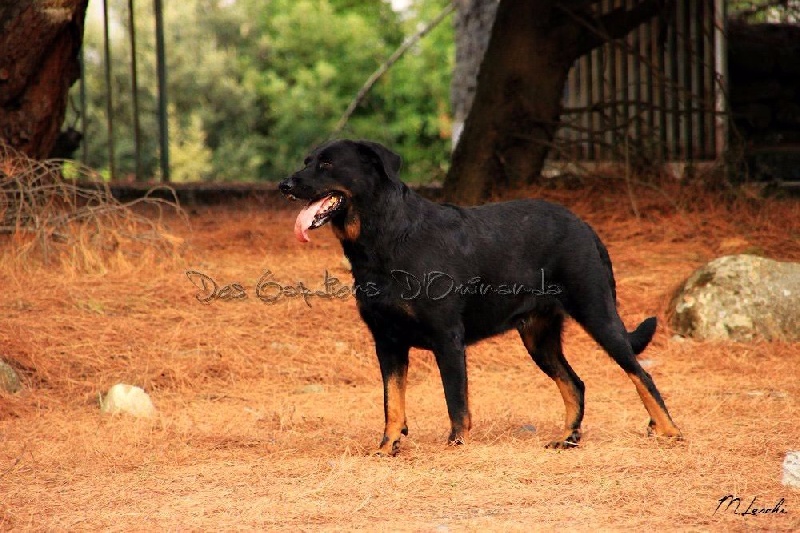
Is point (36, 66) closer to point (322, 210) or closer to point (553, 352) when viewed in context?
point (322, 210)

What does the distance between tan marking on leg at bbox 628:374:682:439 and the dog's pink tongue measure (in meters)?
1.74

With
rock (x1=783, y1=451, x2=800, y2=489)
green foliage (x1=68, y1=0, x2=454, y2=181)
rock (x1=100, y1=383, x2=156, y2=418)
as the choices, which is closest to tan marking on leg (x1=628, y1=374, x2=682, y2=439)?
→ rock (x1=783, y1=451, x2=800, y2=489)

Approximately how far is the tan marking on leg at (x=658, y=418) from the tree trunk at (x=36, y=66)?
6068mm

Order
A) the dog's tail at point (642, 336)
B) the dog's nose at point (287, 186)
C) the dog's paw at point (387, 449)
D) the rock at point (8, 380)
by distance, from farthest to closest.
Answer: the rock at point (8, 380) < the dog's tail at point (642, 336) < the dog's paw at point (387, 449) < the dog's nose at point (287, 186)

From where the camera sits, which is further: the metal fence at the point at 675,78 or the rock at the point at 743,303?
the metal fence at the point at 675,78

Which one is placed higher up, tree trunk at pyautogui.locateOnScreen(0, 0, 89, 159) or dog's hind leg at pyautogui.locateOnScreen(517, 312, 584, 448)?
tree trunk at pyautogui.locateOnScreen(0, 0, 89, 159)

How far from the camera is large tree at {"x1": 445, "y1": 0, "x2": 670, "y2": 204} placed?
1080 cm

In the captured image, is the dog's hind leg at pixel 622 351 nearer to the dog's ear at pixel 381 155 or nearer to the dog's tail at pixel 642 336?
the dog's tail at pixel 642 336

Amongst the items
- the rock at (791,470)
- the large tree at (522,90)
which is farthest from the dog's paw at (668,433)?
the large tree at (522,90)

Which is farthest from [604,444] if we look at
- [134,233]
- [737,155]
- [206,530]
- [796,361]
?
[737,155]

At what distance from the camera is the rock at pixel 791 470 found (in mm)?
4230

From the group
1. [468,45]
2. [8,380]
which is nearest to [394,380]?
[8,380]

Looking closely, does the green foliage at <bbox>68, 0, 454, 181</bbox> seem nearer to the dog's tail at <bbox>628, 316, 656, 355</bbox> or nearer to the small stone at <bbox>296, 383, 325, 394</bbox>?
the small stone at <bbox>296, 383, 325, 394</bbox>

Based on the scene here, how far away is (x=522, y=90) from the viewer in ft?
35.7
